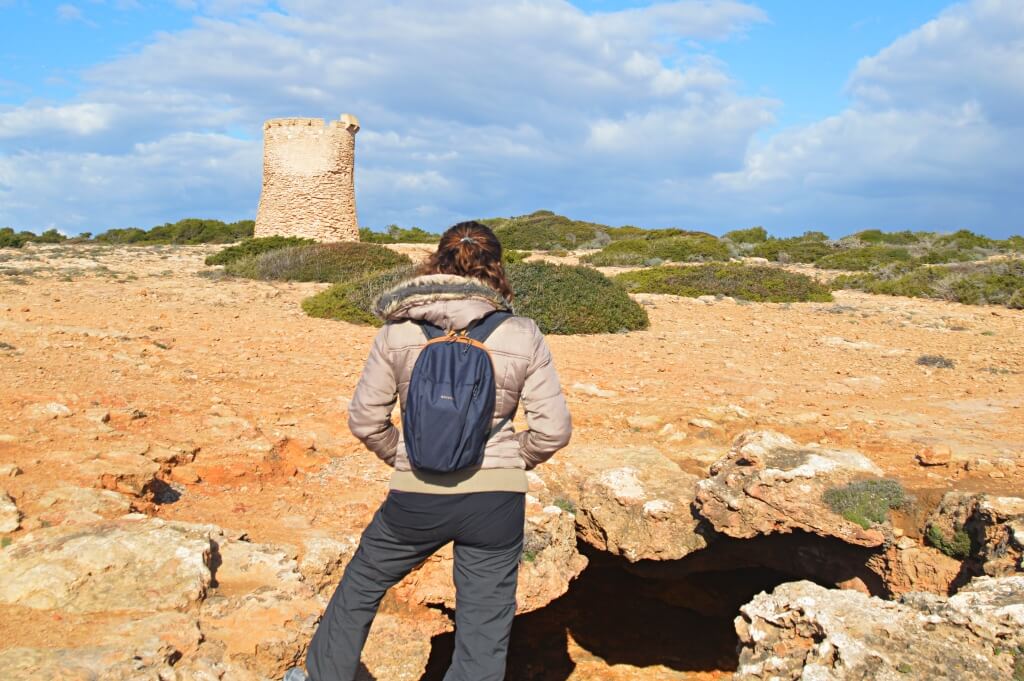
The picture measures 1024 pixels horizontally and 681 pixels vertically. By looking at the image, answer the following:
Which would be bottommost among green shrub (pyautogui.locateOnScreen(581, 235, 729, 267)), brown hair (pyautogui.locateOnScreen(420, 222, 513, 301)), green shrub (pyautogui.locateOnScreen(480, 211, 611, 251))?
brown hair (pyautogui.locateOnScreen(420, 222, 513, 301))

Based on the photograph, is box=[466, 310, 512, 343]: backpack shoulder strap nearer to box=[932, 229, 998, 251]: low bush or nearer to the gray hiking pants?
the gray hiking pants

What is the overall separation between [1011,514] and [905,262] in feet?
60.4

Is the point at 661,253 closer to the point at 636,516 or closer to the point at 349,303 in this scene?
the point at 349,303

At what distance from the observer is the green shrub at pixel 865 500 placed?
486 cm

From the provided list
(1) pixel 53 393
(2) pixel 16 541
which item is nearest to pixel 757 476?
(2) pixel 16 541

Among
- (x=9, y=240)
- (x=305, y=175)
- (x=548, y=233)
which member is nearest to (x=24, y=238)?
(x=9, y=240)

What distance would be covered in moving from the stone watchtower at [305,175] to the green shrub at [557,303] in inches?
384

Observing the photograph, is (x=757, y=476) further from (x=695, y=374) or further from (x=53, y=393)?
(x=53, y=393)

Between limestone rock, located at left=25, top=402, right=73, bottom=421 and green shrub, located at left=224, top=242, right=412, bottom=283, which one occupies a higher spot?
green shrub, located at left=224, top=242, right=412, bottom=283

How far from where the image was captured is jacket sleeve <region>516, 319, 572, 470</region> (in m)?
2.72

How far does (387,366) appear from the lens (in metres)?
2.74

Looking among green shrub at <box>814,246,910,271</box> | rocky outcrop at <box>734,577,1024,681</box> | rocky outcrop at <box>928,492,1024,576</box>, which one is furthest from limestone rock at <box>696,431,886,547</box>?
green shrub at <box>814,246,910,271</box>

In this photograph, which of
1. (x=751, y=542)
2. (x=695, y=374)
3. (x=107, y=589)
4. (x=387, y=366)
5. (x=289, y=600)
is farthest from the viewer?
(x=695, y=374)

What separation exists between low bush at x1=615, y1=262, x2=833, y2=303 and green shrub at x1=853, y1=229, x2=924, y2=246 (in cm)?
1299
